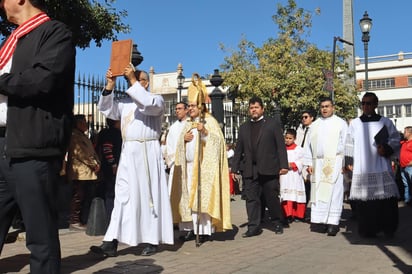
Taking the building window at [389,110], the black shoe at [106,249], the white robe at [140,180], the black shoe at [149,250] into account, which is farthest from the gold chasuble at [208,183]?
the building window at [389,110]

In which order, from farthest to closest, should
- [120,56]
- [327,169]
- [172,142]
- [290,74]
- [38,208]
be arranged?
[290,74] → [172,142] → [327,169] → [120,56] → [38,208]

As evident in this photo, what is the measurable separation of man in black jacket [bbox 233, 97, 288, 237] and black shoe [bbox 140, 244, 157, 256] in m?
2.01

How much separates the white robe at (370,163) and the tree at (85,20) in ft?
17.8

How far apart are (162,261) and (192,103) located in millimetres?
2467

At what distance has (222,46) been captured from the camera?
27.7 meters

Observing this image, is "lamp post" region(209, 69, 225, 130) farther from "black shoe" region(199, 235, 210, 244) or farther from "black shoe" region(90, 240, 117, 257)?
"black shoe" region(90, 240, 117, 257)

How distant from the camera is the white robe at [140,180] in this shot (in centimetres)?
557

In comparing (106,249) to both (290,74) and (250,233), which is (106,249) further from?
(290,74)

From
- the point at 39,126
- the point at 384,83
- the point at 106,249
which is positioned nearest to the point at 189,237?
the point at 106,249

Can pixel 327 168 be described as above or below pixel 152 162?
below

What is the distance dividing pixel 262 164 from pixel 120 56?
10.2ft

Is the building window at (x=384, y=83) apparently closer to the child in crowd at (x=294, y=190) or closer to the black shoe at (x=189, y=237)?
the child in crowd at (x=294, y=190)

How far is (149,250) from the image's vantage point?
18.9ft

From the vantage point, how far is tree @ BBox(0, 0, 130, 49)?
9148 mm
